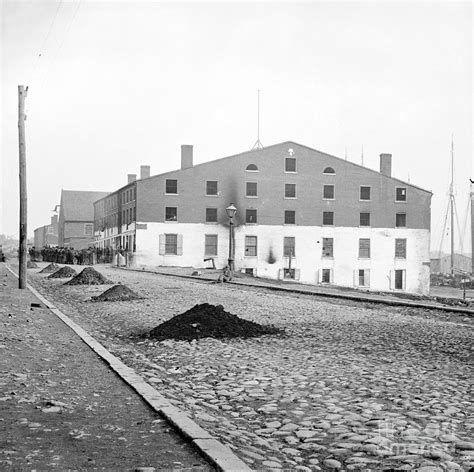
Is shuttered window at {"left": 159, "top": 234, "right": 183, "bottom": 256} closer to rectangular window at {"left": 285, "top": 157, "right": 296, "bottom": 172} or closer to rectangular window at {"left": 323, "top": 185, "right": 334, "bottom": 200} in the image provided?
rectangular window at {"left": 285, "top": 157, "right": 296, "bottom": 172}

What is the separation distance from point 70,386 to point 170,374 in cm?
148

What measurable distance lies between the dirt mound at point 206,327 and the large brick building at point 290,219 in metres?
43.0

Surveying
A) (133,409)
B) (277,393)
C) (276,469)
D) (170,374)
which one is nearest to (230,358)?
(170,374)

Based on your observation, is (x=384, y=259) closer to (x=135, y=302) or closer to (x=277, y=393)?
(x=135, y=302)

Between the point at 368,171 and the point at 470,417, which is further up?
the point at 368,171

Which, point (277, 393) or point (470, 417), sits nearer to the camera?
point (470, 417)

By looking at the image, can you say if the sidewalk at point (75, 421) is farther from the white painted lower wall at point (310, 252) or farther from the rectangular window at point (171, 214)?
the rectangular window at point (171, 214)

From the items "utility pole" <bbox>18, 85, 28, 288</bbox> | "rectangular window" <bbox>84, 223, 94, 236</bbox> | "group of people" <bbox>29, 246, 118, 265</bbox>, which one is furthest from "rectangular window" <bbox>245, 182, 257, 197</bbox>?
"rectangular window" <bbox>84, 223, 94, 236</bbox>

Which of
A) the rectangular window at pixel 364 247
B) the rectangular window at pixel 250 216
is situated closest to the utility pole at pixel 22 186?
the rectangular window at pixel 250 216

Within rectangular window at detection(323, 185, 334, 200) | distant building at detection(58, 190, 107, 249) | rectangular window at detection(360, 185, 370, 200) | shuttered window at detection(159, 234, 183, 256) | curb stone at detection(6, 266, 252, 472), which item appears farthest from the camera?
distant building at detection(58, 190, 107, 249)

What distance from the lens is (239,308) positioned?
53.8 feet

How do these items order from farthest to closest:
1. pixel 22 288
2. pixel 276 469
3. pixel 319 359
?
pixel 22 288 → pixel 319 359 → pixel 276 469

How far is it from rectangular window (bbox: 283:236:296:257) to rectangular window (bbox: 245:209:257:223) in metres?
3.31

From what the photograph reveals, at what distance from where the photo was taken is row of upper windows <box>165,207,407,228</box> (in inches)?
2184
